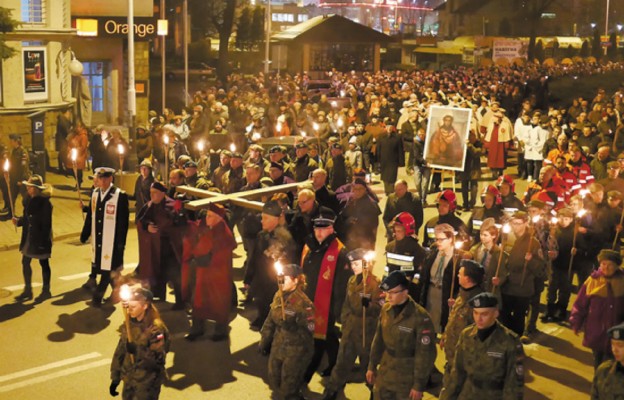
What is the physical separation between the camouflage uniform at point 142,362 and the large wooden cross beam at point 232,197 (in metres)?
3.41

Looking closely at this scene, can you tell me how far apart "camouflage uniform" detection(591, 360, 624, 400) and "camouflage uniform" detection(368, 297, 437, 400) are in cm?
144

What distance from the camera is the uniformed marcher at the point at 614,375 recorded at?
754 cm

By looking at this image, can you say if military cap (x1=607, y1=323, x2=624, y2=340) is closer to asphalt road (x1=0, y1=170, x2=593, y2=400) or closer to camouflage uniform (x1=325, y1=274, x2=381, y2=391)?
camouflage uniform (x1=325, y1=274, x2=381, y2=391)

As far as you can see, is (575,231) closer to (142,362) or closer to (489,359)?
(489,359)

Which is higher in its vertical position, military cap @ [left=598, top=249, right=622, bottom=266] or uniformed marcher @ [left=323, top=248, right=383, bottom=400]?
military cap @ [left=598, top=249, right=622, bottom=266]

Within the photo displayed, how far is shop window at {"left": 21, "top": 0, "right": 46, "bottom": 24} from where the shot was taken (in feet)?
87.9

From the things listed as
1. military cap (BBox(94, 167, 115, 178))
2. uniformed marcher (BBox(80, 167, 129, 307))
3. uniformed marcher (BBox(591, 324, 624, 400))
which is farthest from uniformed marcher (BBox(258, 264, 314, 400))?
military cap (BBox(94, 167, 115, 178))

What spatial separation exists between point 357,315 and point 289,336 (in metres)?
0.75

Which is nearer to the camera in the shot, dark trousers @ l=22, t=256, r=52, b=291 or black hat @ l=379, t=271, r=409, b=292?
black hat @ l=379, t=271, r=409, b=292

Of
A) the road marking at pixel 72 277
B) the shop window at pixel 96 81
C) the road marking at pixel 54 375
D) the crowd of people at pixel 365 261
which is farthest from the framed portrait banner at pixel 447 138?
Answer: the shop window at pixel 96 81

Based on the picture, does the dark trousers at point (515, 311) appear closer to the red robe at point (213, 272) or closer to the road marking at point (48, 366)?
the red robe at point (213, 272)

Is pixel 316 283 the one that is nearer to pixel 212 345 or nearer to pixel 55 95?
pixel 212 345

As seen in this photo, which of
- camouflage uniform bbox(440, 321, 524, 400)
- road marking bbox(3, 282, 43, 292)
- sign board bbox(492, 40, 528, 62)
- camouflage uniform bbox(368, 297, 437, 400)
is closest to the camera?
camouflage uniform bbox(440, 321, 524, 400)

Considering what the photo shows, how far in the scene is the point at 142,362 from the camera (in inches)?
345
